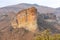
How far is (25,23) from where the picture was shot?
44.3m

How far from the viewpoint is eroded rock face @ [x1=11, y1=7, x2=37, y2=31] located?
4194 centimetres

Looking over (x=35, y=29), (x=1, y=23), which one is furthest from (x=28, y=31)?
(x=1, y=23)

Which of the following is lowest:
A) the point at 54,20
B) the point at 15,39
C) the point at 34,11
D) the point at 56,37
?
the point at 54,20

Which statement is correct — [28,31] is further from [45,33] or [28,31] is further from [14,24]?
[45,33]

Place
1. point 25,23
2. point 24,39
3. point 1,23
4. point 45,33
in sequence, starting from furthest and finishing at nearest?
point 1,23
point 25,23
point 24,39
point 45,33

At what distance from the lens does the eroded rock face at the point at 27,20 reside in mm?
41938

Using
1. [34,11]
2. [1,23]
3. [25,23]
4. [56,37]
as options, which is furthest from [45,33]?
[1,23]

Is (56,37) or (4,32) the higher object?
(56,37)

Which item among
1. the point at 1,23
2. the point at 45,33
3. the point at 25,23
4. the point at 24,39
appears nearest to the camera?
the point at 45,33

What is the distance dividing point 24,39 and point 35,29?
126 inches

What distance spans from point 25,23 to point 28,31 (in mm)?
1963

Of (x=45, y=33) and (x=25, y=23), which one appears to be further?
(x=25, y=23)

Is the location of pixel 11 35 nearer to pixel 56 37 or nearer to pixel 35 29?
pixel 35 29

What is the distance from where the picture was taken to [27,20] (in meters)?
43.8
